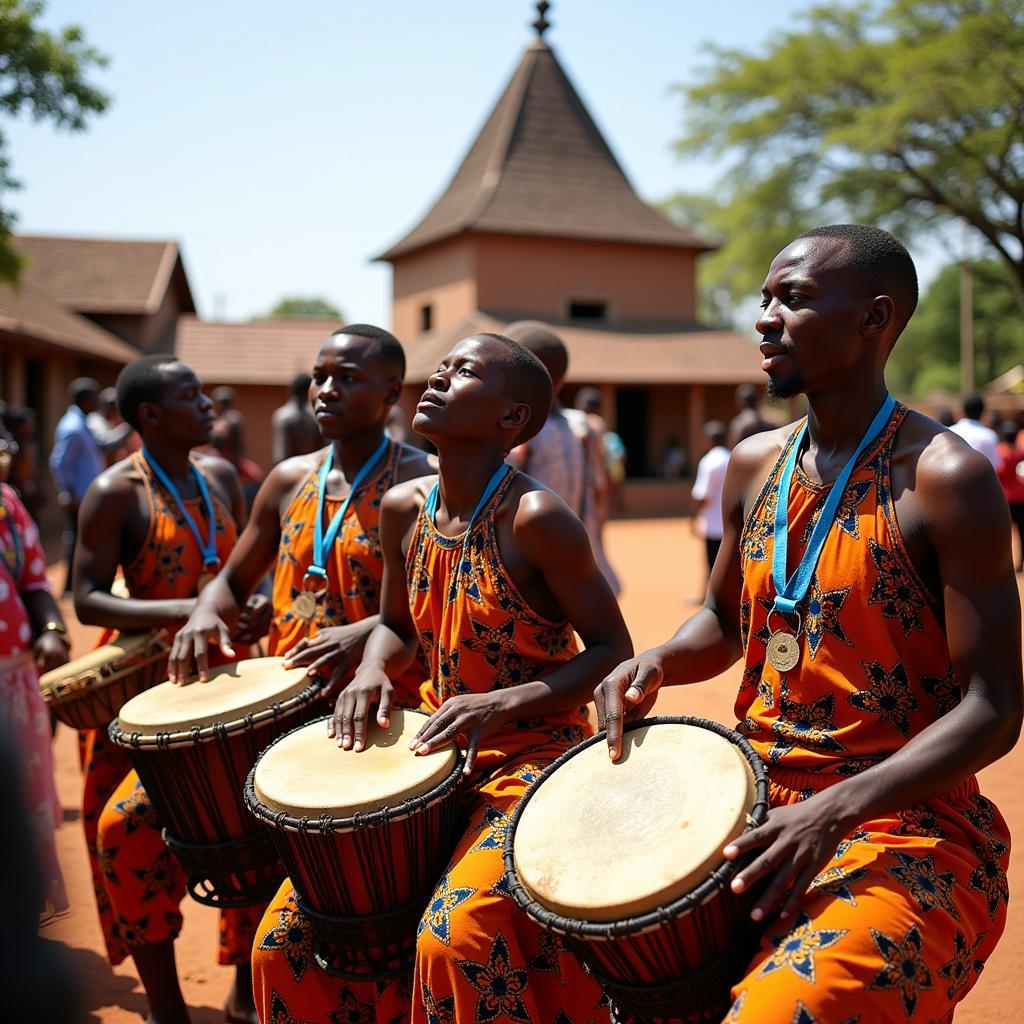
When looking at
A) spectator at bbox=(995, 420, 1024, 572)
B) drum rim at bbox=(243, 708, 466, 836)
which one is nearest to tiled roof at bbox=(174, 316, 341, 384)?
spectator at bbox=(995, 420, 1024, 572)

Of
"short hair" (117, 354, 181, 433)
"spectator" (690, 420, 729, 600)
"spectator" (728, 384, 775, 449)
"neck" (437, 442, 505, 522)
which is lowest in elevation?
"spectator" (690, 420, 729, 600)

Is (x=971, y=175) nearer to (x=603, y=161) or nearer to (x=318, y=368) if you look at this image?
(x=603, y=161)

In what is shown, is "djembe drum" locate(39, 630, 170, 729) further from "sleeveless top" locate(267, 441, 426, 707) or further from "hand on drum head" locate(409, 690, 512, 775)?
"hand on drum head" locate(409, 690, 512, 775)

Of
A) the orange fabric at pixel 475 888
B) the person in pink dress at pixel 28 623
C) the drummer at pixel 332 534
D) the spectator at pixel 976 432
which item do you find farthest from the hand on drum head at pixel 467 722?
the spectator at pixel 976 432

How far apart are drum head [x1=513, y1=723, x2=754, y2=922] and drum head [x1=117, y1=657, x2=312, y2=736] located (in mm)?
1091

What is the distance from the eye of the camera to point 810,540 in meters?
2.56

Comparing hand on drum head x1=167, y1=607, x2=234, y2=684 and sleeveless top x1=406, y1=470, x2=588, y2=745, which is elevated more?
sleeveless top x1=406, y1=470, x2=588, y2=745

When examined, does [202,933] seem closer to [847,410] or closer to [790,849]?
[790,849]

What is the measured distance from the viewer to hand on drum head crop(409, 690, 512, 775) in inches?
111

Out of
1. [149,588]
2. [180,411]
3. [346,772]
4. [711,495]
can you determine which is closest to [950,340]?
[711,495]

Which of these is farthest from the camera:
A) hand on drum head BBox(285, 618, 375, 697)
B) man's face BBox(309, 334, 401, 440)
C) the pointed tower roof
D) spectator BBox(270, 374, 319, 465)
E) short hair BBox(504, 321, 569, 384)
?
the pointed tower roof

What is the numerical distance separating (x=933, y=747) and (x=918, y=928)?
36 cm

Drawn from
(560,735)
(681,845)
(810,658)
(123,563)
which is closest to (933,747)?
(810,658)

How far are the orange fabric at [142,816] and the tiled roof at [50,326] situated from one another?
15.4 metres
